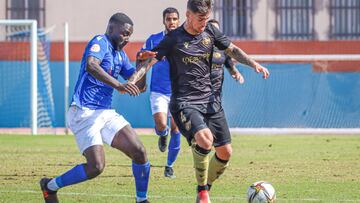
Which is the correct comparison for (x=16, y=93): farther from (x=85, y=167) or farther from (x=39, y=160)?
(x=85, y=167)

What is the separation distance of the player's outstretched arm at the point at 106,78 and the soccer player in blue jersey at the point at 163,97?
428 centimetres

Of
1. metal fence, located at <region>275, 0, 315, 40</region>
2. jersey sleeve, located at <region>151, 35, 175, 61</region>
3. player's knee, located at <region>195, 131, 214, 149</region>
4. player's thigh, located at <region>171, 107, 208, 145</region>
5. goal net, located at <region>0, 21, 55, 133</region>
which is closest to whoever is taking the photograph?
player's knee, located at <region>195, 131, 214, 149</region>

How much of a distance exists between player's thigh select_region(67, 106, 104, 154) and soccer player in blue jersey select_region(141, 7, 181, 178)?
398 centimetres

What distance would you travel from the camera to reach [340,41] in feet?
104

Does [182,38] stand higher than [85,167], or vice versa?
[182,38]

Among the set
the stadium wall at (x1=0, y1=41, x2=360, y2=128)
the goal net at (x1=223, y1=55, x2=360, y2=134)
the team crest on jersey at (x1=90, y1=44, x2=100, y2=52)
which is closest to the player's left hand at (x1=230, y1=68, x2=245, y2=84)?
the team crest on jersey at (x1=90, y1=44, x2=100, y2=52)

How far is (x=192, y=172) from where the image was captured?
1532 centimetres

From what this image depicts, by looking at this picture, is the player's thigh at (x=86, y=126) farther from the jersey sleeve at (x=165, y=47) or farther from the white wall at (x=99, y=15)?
the white wall at (x=99, y=15)

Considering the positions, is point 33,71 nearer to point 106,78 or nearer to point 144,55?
point 144,55

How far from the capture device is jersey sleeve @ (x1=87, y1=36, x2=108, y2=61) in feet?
35.1

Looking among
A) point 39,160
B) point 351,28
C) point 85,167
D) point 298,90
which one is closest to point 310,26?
point 351,28

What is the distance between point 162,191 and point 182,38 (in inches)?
92.9

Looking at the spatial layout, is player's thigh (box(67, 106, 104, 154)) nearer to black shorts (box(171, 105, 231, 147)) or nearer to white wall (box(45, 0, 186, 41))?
black shorts (box(171, 105, 231, 147))

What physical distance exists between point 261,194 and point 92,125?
2.00 m
